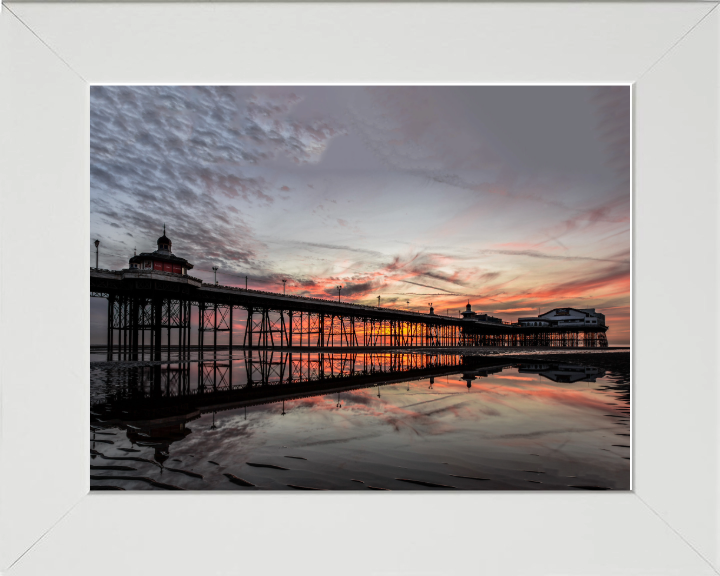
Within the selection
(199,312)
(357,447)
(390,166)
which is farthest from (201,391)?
(199,312)

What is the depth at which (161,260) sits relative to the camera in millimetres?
25062

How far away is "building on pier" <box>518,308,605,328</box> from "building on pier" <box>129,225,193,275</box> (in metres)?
57.8

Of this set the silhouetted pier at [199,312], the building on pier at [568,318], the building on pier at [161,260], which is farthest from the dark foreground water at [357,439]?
the building on pier at [568,318]

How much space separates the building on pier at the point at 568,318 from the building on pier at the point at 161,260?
57765 millimetres

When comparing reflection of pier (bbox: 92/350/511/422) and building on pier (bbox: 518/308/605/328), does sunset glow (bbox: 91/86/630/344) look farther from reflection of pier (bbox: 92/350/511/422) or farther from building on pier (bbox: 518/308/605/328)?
building on pier (bbox: 518/308/605/328)

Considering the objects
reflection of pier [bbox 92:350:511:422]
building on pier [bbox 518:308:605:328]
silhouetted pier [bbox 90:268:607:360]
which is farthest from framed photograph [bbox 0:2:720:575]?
building on pier [bbox 518:308:605:328]

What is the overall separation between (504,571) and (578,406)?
5.74 metres

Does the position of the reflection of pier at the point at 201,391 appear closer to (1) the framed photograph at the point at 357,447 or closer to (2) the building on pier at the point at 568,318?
(1) the framed photograph at the point at 357,447

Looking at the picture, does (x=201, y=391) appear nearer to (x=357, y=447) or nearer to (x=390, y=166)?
(x=357, y=447)

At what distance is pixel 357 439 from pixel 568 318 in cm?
6834

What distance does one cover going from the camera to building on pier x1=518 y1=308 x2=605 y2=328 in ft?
200
